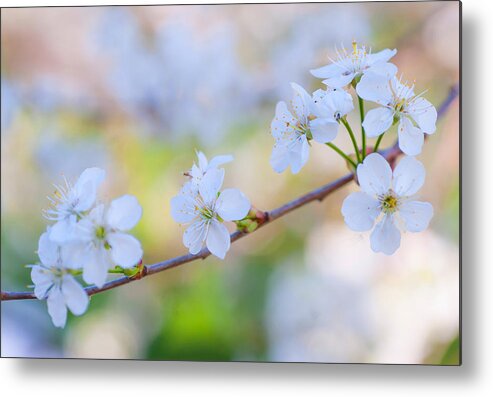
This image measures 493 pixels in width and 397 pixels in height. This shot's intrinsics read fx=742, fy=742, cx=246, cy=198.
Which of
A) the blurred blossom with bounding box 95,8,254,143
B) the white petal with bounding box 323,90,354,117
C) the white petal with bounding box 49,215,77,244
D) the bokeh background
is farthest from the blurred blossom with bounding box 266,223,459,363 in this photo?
the white petal with bounding box 49,215,77,244

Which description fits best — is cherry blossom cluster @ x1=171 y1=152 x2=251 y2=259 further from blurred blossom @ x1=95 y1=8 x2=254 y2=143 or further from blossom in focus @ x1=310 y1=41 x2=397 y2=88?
blurred blossom @ x1=95 y1=8 x2=254 y2=143

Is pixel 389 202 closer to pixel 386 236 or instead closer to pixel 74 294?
pixel 386 236

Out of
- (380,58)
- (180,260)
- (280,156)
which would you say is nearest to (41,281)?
(180,260)

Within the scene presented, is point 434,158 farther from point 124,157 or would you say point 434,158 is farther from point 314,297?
point 124,157

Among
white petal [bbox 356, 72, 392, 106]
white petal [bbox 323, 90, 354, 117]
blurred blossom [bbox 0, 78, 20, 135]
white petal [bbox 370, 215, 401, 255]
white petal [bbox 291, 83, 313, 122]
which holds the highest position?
blurred blossom [bbox 0, 78, 20, 135]

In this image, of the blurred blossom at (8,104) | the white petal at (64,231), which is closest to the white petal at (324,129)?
the white petal at (64,231)
